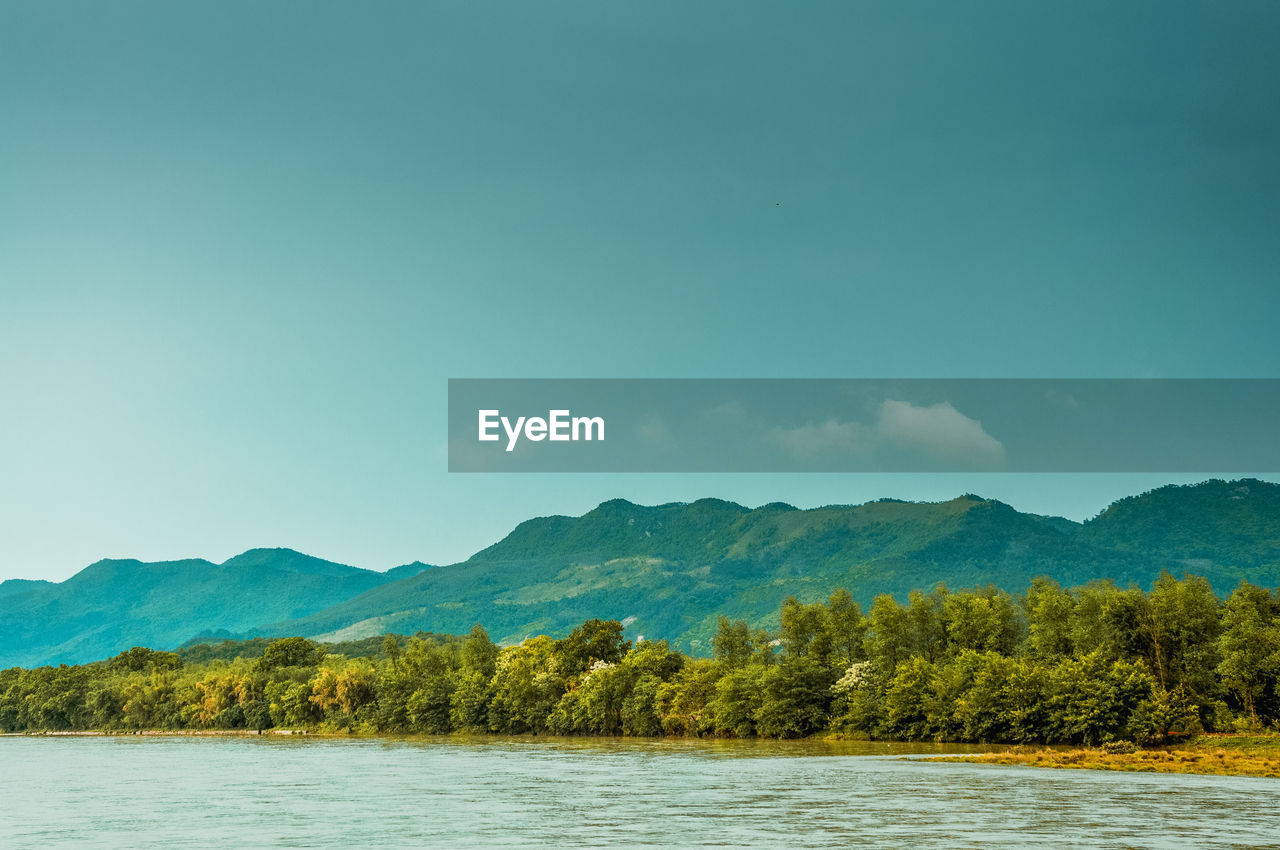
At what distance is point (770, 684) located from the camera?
357 ft

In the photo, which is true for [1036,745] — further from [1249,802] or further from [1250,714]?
[1249,802]

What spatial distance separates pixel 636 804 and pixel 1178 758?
3757 cm

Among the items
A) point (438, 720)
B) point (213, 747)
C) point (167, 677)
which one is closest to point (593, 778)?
point (213, 747)

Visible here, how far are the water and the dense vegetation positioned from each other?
11.3m

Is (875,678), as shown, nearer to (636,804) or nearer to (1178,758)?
(1178,758)

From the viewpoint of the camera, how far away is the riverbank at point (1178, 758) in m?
63.4

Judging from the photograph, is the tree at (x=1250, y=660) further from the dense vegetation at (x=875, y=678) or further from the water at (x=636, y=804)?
the water at (x=636, y=804)

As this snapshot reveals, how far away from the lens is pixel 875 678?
103 meters

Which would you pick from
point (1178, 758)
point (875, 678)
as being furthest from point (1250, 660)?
point (875, 678)

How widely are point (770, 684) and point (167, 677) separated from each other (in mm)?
119864

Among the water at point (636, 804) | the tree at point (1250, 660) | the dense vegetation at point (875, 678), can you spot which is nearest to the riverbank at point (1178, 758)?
the dense vegetation at point (875, 678)

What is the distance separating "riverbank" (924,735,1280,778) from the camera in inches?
2498

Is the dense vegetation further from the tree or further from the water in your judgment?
the water

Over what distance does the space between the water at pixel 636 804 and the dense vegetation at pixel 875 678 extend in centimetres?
1133
